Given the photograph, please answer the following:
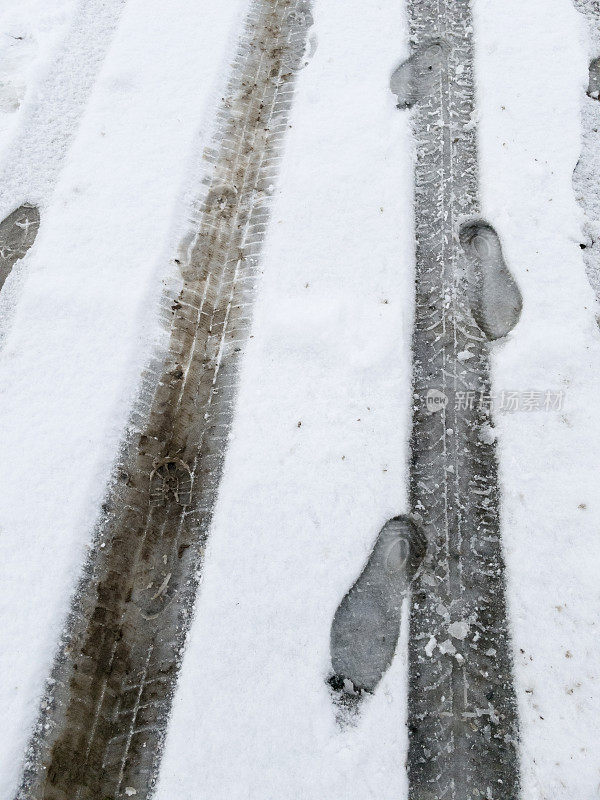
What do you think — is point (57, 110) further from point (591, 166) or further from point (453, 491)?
point (453, 491)

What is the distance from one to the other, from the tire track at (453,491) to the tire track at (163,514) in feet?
4.70

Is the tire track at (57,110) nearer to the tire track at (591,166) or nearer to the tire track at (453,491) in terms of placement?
the tire track at (453,491)

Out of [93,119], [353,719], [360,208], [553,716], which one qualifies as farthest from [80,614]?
[93,119]

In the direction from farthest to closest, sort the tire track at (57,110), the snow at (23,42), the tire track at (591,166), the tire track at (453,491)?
1. the snow at (23,42)
2. the tire track at (57,110)
3. the tire track at (591,166)
4. the tire track at (453,491)

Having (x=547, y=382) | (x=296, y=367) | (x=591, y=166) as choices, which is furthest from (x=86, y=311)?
(x=591, y=166)

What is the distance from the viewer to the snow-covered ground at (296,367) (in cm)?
375

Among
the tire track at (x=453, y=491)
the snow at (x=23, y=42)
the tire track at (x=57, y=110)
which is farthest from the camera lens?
the snow at (x=23, y=42)

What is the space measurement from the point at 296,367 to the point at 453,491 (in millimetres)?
1476

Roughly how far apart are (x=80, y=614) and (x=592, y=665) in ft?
10.8

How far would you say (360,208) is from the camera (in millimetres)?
5230

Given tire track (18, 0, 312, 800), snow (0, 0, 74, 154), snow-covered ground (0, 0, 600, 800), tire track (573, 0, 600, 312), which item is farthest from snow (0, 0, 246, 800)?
tire track (573, 0, 600, 312)

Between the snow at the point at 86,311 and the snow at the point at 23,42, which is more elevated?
the snow at the point at 23,42

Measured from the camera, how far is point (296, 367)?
15.3ft

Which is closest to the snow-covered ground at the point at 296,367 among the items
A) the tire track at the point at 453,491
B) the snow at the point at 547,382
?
the snow at the point at 547,382
